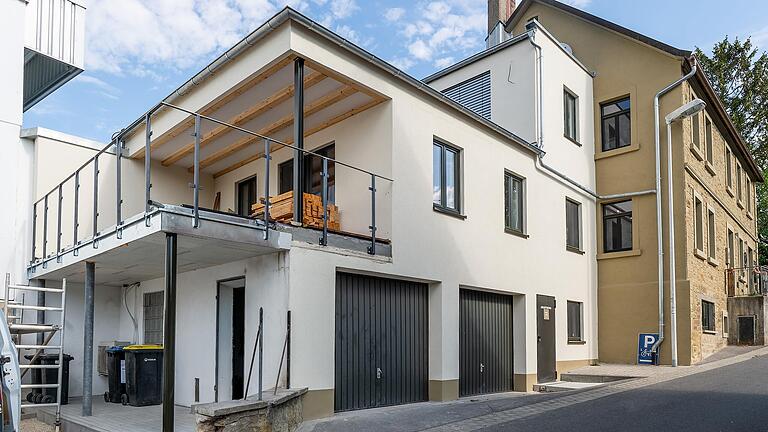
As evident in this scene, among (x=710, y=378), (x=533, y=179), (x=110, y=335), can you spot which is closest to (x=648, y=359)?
(x=710, y=378)

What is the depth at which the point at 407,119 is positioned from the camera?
10680 millimetres

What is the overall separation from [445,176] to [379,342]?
3.26 m

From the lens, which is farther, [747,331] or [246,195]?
[747,331]

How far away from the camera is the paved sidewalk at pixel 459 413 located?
8320 mm

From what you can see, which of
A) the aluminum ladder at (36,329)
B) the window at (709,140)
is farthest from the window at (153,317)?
the window at (709,140)

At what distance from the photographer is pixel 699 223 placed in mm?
16891

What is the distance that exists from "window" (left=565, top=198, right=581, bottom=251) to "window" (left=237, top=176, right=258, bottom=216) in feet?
24.0

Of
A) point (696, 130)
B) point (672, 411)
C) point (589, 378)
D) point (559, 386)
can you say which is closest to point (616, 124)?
point (696, 130)

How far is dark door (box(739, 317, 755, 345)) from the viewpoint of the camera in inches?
750

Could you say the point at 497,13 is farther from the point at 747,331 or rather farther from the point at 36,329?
the point at 36,329

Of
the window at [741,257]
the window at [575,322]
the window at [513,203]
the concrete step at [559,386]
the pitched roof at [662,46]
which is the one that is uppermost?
the pitched roof at [662,46]

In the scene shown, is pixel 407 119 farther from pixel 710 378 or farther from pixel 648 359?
pixel 648 359

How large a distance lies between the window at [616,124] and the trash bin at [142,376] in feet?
39.4

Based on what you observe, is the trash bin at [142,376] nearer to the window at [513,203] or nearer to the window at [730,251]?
the window at [513,203]
